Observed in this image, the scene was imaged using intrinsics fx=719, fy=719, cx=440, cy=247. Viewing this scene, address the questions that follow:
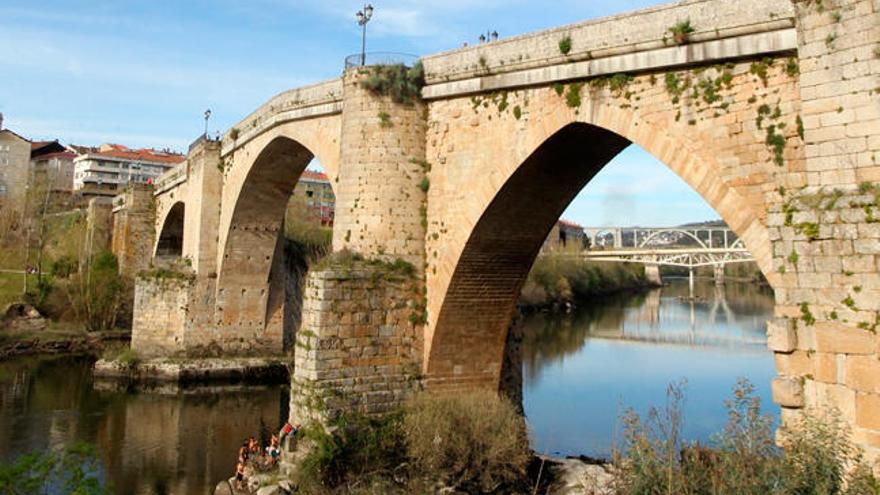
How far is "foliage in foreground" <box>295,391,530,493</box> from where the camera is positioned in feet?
32.1

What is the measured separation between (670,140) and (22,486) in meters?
Answer: 7.12

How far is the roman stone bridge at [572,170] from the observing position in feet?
19.4

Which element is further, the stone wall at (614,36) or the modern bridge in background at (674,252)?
the modern bridge in background at (674,252)

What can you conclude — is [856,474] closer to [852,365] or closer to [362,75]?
[852,365]

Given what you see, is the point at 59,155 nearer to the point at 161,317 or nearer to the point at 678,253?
the point at 161,317

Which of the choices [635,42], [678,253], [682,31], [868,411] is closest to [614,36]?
[635,42]

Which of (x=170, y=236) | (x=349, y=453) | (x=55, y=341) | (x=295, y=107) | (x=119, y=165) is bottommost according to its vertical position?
(x=349, y=453)

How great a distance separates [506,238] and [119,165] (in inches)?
2522

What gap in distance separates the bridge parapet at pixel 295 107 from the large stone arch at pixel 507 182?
10.6ft

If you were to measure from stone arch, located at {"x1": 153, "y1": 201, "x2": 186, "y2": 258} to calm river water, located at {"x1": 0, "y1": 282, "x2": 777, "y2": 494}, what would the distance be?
6624mm

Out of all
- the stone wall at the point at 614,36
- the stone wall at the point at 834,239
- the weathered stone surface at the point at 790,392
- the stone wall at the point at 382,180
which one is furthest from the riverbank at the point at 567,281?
the weathered stone surface at the point at 790,392

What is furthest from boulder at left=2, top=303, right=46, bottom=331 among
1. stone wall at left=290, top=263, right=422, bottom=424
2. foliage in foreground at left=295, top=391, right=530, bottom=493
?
foliage in foreground at left=295, top=391, right=530, bottom=493

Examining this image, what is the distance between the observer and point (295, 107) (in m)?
15.4

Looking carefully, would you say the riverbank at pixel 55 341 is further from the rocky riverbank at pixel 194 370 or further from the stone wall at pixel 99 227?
the stone wall at pixel 99 227
